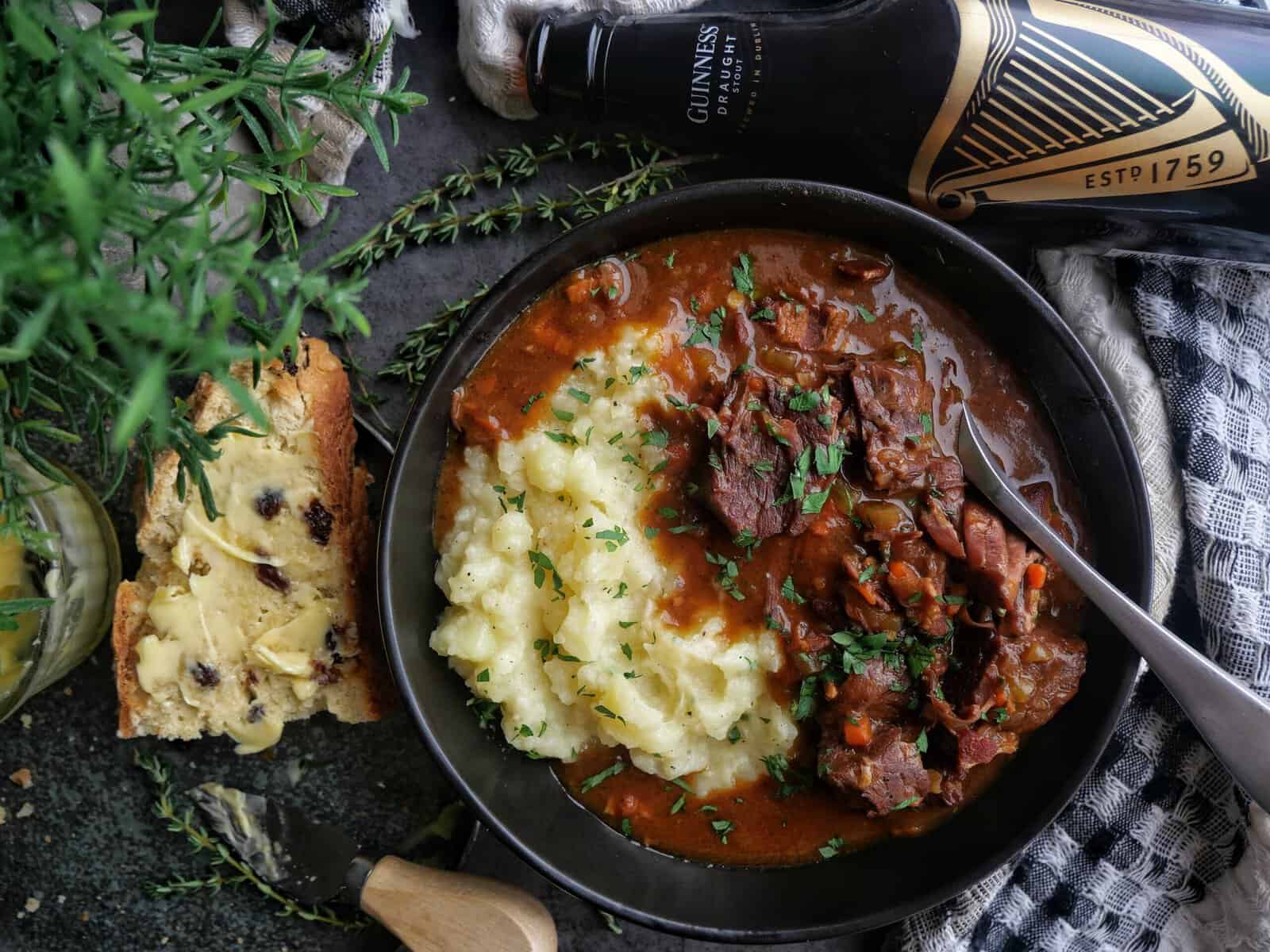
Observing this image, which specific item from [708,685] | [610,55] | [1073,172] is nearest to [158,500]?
[708,685]

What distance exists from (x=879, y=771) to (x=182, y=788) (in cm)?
270

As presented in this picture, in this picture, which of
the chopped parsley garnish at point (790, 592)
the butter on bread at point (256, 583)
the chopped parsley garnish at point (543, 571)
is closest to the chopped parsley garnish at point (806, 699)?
the chopped parsley garnish at point (790, 592)

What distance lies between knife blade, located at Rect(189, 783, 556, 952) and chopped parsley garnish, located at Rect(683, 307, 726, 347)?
83.9 inches

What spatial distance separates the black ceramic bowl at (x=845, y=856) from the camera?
136 inches

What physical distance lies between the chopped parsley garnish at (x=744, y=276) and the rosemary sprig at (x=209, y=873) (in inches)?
112

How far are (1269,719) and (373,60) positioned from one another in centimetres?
334

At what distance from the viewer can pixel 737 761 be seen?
11.7ft

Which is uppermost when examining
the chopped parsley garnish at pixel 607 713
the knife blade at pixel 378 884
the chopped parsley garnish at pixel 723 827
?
the chopped parsley garnish at pixel 607 713

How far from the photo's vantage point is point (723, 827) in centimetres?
363

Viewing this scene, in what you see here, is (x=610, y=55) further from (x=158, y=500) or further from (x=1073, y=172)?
(x=158, y=500)

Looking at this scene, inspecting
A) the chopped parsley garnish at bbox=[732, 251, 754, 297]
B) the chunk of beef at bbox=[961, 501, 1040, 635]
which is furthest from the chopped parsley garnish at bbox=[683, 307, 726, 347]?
the chunk of beef at bbox=[961, 501, 1040, 635]

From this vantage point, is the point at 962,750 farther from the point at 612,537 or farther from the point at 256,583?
the point at 256,583

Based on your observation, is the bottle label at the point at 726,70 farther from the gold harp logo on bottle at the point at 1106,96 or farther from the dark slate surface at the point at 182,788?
the gold harp logo on bottle at the point at 1106,96

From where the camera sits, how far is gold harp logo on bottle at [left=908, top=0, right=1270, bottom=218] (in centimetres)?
346
